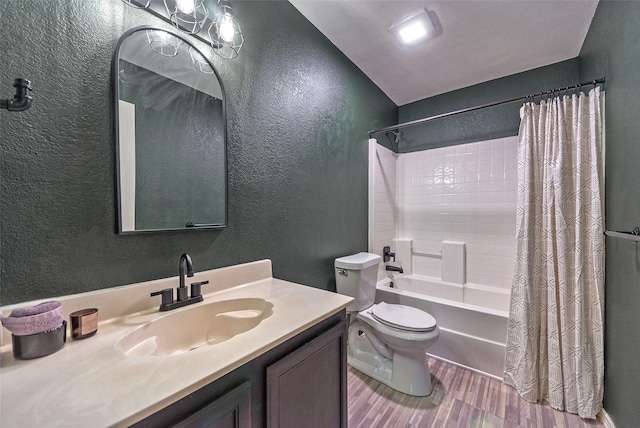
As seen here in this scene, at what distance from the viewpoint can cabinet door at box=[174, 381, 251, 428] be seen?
55cm

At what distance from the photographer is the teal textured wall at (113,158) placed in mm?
723

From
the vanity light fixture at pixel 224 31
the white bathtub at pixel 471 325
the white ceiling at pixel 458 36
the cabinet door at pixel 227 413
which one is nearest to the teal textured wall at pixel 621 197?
the white ceiling at pixel 458 36

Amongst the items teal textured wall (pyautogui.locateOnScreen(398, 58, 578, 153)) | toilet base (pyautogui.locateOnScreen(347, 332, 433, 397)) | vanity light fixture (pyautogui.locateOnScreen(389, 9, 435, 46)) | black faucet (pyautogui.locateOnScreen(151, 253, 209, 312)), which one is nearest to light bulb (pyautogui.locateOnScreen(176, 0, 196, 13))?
black faucet (pyautogui.locateOnScreen(151, 253, 209, 312))

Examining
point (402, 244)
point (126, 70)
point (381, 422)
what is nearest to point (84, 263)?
point (126, 70)

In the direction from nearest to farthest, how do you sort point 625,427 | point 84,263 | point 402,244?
point 84,263
point 625,427
point 402,244

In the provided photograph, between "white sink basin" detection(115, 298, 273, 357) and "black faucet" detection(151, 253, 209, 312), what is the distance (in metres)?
0.03

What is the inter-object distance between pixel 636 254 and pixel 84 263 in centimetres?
224

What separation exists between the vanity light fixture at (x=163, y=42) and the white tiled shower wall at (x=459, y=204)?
1823 millimetres

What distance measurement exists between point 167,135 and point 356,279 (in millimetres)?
1460

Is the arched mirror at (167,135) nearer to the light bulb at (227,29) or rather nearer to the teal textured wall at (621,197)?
the light bulb at (227,29)

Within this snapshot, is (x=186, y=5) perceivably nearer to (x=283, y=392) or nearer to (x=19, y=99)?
(x=19, y=99)

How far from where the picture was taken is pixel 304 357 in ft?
2.74

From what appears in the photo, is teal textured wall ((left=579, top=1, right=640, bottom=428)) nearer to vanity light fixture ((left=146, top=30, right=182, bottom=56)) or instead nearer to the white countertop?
the white countertop

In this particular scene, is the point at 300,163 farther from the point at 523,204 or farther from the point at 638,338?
the point at 638,338
